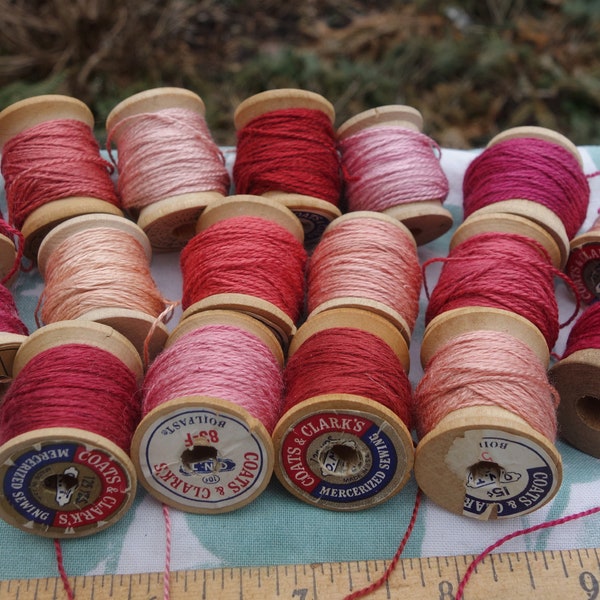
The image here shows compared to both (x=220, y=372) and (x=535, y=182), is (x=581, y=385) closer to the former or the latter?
(x=535, y=182)

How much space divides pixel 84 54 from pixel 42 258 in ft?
7.35

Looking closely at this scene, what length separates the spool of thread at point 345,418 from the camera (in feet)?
4.88

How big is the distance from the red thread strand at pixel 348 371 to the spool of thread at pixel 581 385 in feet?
1.24

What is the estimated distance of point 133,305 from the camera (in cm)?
174

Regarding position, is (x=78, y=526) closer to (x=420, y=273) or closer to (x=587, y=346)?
(x=420, y=273)

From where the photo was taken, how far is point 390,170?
2.02 metres

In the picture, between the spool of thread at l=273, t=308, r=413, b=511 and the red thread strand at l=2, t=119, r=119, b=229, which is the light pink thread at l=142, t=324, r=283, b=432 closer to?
the spool of thread at l=273, t=308, r=413, b=511

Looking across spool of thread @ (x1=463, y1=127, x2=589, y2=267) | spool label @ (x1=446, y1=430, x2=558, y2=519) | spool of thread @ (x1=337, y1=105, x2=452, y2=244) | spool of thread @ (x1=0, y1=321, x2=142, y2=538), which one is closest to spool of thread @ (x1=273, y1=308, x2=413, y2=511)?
spool label @ (x1=446, y1=430, x2=558, y2=519)

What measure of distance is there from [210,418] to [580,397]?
87cm

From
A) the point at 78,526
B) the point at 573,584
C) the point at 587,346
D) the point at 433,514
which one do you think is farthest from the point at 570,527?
the point at 78,526

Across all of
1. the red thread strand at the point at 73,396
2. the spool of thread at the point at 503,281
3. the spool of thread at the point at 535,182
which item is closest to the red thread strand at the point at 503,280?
the spool of thread at the point at 503,281

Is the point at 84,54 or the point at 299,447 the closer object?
the point at 299,447

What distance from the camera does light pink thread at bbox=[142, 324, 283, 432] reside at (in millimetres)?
1521

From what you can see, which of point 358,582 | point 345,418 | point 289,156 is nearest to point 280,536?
point 358,582
